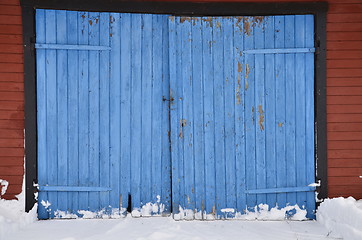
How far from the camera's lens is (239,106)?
165 inches

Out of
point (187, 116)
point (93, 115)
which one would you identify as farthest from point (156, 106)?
point (93, 115)

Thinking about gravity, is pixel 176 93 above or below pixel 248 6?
below

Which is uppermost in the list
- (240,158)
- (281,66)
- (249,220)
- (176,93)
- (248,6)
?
(248,6)

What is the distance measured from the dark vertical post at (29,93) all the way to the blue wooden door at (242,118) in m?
1.68

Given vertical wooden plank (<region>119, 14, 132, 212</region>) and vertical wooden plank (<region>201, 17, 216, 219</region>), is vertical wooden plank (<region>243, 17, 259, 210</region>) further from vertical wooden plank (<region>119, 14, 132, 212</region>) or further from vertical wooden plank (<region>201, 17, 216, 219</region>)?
vertical wooden plank (<region>119, 14, 132, 212</region>)

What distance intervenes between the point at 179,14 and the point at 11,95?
225 centimetres

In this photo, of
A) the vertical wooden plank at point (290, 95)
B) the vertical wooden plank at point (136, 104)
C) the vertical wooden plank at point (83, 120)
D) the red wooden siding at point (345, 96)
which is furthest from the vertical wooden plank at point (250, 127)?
the vertical wooden plank at point (83, 120)

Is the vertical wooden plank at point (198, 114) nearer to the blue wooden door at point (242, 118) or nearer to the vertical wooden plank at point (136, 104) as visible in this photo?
the blue wooden door at point (242, 118)

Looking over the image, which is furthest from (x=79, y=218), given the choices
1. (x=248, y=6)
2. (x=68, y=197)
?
(x=248, y=6)

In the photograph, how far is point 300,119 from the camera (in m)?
4.20

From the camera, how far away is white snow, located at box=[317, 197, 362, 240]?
3.38 metres

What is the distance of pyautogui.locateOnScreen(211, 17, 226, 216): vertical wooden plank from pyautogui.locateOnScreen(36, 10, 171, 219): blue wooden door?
2.05 feet

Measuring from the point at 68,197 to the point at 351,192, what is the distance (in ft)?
11.3

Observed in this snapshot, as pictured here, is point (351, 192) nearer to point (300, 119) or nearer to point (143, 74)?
point (300, 119)
